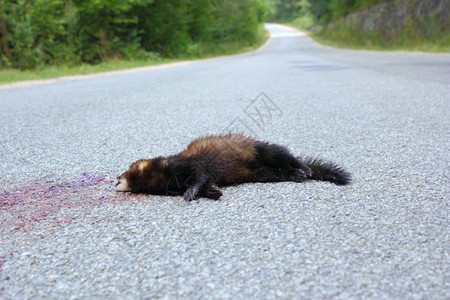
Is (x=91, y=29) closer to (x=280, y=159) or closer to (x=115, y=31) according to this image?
(x=115, y=31)

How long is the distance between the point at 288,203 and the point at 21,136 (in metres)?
3.72

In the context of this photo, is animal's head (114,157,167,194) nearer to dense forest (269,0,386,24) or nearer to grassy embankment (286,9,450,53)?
grassy embankment (286,9,450,53)

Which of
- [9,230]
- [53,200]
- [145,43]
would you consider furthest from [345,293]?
[145,43]

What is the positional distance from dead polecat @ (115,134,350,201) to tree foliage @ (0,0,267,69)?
46.6ft

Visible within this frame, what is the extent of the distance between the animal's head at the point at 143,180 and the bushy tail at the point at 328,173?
1199 millimetres

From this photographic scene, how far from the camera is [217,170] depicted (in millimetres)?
3086

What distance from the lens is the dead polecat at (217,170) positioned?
2951mm

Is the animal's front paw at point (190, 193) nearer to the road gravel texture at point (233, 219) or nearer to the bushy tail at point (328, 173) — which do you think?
the road gravel texture at point (233, 219)

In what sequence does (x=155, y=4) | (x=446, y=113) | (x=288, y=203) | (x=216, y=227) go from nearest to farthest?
(x=216, y=227) < (x=288, y=203) < (x=446, y=113) < (x=155, y=4)

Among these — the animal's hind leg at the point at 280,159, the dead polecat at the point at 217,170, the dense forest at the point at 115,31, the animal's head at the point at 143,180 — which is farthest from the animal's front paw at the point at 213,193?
the dense forest at the point at 115,31

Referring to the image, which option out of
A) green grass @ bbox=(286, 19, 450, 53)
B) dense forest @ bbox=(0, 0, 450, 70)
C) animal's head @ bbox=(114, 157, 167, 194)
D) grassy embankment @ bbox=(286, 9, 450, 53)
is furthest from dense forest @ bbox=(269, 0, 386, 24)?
animal's head @ bbox=(114, 157, 167, 194)

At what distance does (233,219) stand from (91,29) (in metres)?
18.6

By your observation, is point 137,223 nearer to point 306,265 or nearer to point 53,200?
point 53,200

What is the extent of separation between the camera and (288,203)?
258 cm
